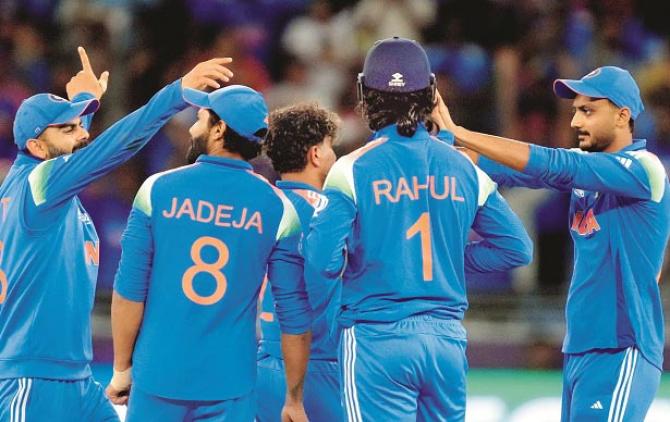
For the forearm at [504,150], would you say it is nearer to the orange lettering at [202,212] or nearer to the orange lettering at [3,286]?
the orange lettering at [202,212]

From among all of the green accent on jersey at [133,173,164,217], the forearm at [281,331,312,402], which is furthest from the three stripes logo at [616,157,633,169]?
the green accent on jersey at [133,173,164,217]

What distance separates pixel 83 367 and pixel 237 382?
36.4 inches

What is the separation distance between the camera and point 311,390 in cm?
619

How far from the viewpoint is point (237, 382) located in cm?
558

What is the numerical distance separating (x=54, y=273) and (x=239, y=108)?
1.23 m

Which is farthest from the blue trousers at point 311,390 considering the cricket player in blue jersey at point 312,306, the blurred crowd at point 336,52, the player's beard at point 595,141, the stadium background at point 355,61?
the blurred crowd at point 336,52

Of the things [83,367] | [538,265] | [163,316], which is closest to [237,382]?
[163,316]

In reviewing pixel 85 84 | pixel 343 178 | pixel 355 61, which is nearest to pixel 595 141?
pixel 343 178

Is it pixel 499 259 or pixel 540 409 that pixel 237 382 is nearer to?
pixel 499 259

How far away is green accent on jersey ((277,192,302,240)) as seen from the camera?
5648 mm

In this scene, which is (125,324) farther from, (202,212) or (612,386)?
(612,386)

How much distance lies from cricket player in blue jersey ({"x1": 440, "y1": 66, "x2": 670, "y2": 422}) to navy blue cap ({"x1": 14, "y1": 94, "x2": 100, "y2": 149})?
1.85 metres

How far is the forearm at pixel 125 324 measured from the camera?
218 inches

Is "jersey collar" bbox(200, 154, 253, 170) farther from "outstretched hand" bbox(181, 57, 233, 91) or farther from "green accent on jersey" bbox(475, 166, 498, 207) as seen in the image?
"green accent on jersey" bbox(475, 166, 498, 207)
